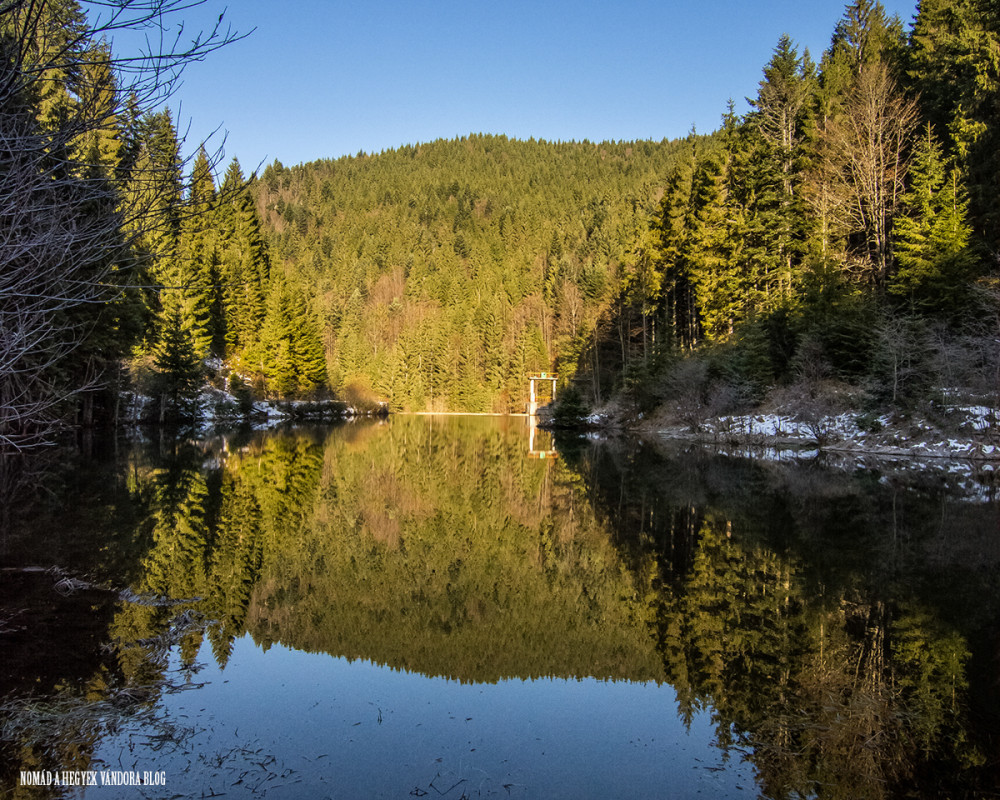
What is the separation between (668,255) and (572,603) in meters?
38.0

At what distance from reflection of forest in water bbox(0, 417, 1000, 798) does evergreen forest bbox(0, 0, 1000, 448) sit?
1.99 m

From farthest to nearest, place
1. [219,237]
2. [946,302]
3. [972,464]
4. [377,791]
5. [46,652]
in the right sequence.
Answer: [219,237], [946,302], [972,464], [46,652], [377,791]

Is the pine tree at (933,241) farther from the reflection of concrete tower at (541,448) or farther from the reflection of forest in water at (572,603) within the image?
the reflection of concrete tower at (541,448)

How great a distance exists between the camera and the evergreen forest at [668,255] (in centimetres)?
417

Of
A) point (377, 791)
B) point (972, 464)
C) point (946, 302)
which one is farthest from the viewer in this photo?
point (946, 302)

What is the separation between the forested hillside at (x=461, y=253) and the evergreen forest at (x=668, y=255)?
4619 millimetres

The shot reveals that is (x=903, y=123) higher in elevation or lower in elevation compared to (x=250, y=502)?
higher

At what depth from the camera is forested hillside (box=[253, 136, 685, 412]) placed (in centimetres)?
7569

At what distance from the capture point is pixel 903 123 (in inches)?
1348

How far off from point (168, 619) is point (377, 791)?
3.65 metres

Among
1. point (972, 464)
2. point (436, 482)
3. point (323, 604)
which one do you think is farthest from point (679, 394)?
point (323, 604)

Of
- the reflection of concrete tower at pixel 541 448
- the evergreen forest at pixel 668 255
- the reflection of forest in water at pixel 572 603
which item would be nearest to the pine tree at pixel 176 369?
the evergreen forest at pixel 668 255

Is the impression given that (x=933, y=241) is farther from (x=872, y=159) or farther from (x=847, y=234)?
(x=847, y=234)

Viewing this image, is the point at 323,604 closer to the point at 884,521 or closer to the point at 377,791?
the point at 377,791
